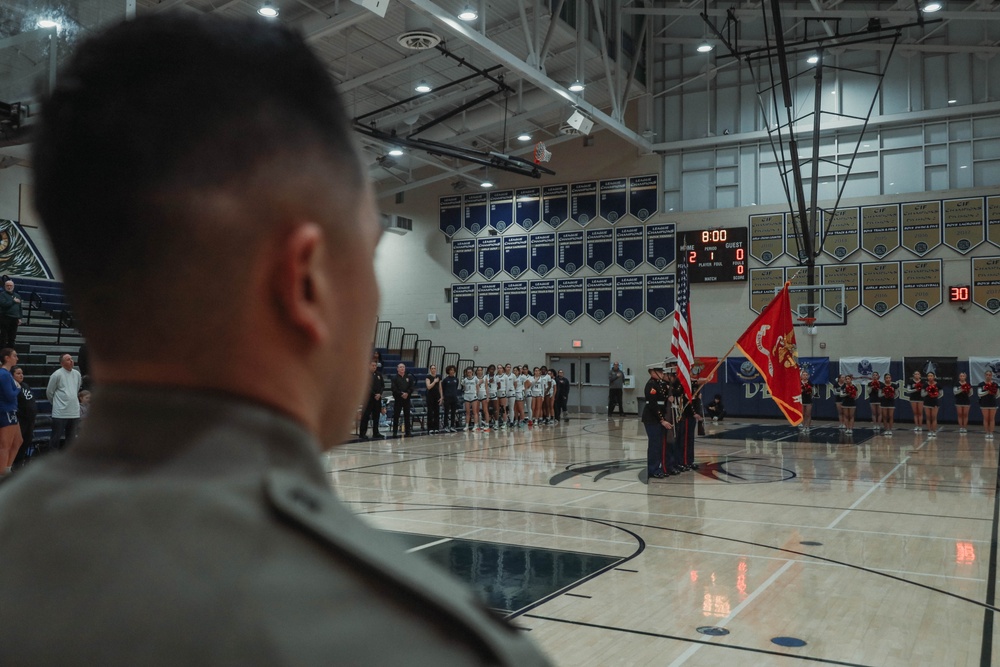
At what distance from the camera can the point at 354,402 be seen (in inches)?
29.5

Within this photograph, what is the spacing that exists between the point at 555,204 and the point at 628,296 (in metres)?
3.77

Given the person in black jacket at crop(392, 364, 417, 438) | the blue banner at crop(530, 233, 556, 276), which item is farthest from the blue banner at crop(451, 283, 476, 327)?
the person in black jacket at crop(392, 364, 417, 438)

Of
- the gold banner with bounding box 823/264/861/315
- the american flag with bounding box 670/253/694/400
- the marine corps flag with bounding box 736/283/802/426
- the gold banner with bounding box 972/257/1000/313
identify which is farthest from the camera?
the gold banner with bounding box 823/264/861/315

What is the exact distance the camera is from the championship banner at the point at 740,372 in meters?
22.7

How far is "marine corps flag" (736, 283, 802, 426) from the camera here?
1149cm

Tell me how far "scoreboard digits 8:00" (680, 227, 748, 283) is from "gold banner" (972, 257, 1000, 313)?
5.55 metres

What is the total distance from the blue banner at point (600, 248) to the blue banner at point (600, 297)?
37 cm

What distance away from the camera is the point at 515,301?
85.5 ft

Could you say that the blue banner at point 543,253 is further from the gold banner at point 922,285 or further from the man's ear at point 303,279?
the man's ear at point 303,279

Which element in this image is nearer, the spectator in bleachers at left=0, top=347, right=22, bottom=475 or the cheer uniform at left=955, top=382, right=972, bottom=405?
the spectator in bleachers at left=0, top=347, right=22, bottom=475

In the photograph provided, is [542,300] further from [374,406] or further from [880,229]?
[374,406]

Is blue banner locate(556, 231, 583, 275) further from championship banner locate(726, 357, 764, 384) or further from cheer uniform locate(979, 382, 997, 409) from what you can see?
cheer uniform locate(979, 382, 997, 409)

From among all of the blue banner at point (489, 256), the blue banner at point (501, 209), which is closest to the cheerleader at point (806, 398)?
the blue banner at point (489, 256)

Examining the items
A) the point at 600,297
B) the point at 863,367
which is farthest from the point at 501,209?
the point at 863,367
